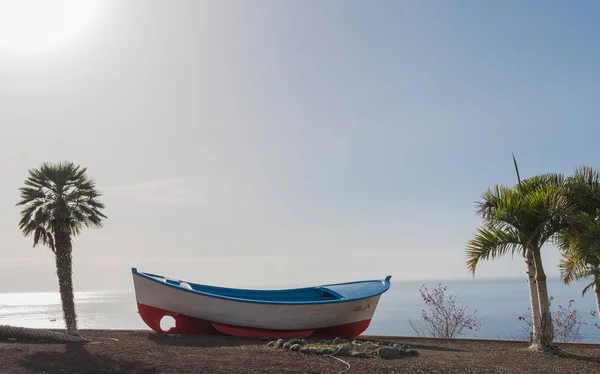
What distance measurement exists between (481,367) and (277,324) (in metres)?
8.79

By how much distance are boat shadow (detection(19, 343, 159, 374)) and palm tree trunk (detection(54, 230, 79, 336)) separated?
6342 millimetres

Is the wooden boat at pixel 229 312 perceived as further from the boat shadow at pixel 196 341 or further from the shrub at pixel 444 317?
the shrub at pixel 444 317

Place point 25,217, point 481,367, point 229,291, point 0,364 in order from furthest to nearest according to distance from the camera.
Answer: point 229,291 → point 25,217 → point 481,367 → point 0,364

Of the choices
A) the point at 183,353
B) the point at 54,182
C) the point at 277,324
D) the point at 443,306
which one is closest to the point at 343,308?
the point at 277,324

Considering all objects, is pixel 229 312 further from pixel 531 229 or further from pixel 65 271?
pixel 531 229

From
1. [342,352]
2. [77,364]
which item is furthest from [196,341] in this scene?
[342,352]

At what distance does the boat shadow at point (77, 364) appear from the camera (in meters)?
9.62

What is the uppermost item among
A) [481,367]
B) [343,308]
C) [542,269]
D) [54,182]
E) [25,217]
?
[54,182]

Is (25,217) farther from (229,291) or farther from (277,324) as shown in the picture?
(277,324)

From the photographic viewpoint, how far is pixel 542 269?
43.8ft

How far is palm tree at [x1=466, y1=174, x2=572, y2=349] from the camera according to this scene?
1305 cm

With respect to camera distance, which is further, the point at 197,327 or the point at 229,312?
the point at 197,327

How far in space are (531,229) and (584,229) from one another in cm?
131

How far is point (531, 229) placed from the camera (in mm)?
13406
